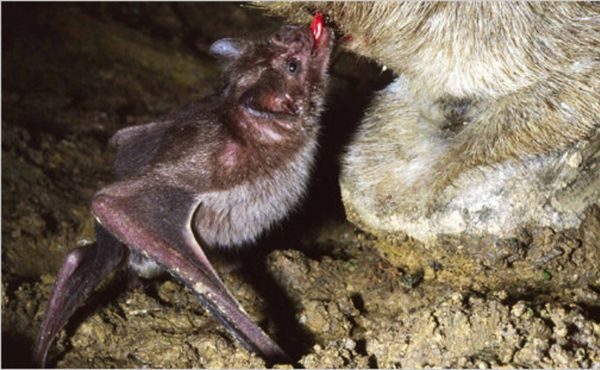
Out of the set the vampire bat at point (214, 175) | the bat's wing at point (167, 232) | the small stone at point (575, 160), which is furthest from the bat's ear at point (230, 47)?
the small stone at point (575, 160)

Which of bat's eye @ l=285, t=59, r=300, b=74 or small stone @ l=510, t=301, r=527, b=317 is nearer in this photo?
small stone @ l=510, t=301, r=527, b=317

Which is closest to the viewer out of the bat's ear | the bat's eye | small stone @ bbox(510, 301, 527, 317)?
small stone @ bbox(510, 301, 527, 317)

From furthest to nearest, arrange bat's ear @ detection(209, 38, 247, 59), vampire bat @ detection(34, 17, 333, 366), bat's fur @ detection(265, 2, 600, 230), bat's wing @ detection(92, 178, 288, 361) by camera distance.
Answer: bat's ear @ detection(209, 38, 247, 59), vampire bat @ detection(34, 17, 333, 366), bat's wing @ detection(92, 178, 288, 361), bat's fur @ detection(265, 2, 600, 230)

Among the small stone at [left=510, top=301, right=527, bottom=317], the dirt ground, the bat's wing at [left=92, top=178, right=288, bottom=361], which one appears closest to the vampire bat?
the bat's wing at [left=92, top=178, right=288, bottom=361]

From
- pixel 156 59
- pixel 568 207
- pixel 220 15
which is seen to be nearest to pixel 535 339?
pixel 568 207

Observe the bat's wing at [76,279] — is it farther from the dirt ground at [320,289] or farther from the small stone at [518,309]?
the small stone at [518,309]

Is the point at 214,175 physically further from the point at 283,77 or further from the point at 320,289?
the point at 320,289

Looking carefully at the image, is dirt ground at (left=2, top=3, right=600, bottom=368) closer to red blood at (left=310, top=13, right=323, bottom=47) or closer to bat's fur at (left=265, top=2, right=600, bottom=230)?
bat's fur at (left=265, top=2, right=600, bottom=230)

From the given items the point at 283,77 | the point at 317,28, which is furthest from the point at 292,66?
the point at 317,28
